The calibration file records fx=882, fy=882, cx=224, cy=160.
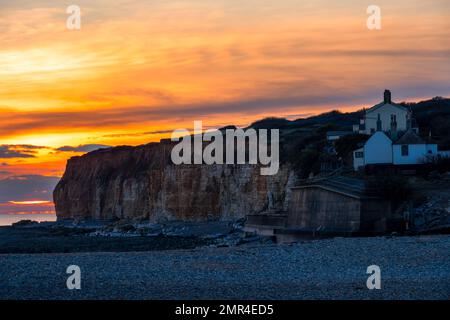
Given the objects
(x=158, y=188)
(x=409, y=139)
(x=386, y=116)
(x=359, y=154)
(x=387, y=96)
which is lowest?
(x=158, y=188)

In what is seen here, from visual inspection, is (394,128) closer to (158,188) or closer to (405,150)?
(405,150)

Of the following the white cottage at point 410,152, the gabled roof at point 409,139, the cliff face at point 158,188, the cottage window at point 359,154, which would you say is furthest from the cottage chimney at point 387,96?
the white cottage at point 410,152

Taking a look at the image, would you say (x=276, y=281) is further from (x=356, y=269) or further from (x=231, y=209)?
(x=231, y=209)

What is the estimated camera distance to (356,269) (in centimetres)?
2239

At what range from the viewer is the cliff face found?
6714 centimetres

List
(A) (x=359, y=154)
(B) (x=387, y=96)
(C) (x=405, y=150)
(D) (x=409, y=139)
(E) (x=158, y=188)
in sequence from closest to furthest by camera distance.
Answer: (C) (x=405, y=150) < (D) (x=409, y=139) < (A) (x=359, y=154) < (B) (x=387, y=96) < (E) (x=158, y=188)

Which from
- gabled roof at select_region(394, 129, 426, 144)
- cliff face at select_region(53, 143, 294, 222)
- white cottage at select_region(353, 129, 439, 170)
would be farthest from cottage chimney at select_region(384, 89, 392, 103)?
white cottage at select_region(353, 129, 439, 170)

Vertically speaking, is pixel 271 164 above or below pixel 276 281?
above

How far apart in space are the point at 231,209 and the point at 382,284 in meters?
51.5

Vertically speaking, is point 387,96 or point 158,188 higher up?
point 387,96

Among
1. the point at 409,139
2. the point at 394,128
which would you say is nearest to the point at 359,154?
the point at 409,139

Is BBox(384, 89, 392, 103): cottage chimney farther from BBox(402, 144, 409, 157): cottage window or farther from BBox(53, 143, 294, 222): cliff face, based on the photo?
BBox(402, 144, 409, 157): cottage window

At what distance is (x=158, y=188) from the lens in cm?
8394
